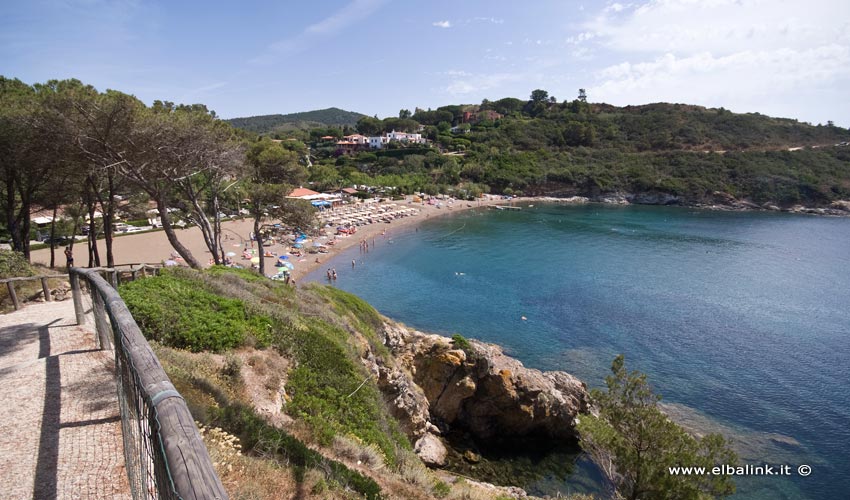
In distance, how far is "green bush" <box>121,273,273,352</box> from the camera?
8273 mm

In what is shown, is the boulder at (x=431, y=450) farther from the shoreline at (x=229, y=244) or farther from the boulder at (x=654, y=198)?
the boulder at (x=654, y=198)

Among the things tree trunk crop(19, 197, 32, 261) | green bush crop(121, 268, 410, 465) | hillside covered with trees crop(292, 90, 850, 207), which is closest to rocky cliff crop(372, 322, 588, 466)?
green bush crop(121, 268, 410, 465)

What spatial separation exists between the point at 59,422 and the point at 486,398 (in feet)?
54.7

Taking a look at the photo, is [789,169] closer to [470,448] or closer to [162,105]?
[470,448]

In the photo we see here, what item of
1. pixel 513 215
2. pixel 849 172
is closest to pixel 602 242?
pixel 513 215

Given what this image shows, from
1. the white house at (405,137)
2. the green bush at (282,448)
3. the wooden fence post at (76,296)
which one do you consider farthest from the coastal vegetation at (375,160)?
the green bush at (282,448)

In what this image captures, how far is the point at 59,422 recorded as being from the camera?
15.5ft

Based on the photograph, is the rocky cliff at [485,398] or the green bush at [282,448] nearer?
the green bush at [282,448]

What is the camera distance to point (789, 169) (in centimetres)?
9156

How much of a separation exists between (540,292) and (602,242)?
2472cm

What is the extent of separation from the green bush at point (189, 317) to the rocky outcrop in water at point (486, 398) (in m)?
10.1

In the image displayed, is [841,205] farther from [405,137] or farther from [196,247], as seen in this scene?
[196,247]

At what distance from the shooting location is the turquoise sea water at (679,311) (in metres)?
19.8

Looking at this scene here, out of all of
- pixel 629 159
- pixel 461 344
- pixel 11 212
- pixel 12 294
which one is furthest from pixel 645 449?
pixel 629 159
